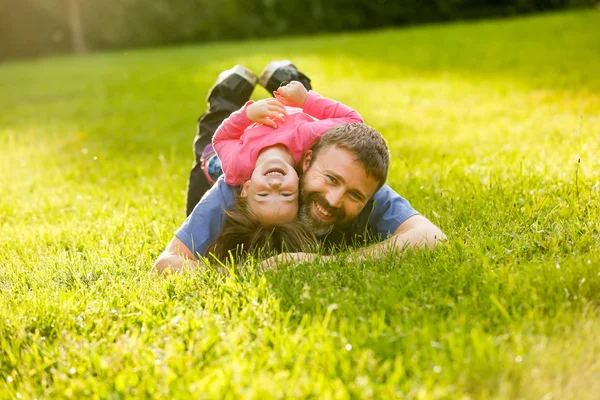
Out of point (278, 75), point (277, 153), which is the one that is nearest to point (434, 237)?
point (277, 153)

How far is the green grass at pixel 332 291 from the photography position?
208 centimetres

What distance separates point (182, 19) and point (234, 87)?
66.1 ft

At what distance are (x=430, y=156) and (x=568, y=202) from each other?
1.99m

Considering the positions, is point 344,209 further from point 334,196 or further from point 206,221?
point 206,221

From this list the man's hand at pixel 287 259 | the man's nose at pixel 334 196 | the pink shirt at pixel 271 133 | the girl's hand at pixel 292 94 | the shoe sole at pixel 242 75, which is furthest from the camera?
the shoe sole at pixel 242 75

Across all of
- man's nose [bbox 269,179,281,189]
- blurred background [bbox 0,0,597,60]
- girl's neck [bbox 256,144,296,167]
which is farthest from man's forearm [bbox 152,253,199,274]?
blurred background [bbox 0,0,597,60]

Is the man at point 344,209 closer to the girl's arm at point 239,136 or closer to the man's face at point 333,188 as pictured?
the man's face at point 333,188

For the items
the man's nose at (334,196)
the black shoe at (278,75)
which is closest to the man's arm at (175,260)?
the man's nose at (334,196)

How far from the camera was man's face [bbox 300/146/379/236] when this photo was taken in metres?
3.19

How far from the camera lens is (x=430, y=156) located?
5.45m

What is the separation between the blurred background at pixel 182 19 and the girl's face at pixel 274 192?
67.8 feet

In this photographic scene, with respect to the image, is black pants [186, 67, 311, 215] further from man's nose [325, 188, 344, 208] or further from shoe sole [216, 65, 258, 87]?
man's nose [325, 188, 344, 208]

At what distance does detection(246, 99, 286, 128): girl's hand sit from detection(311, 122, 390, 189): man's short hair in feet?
1.01

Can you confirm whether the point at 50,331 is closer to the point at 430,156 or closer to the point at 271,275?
the point at 271,275
